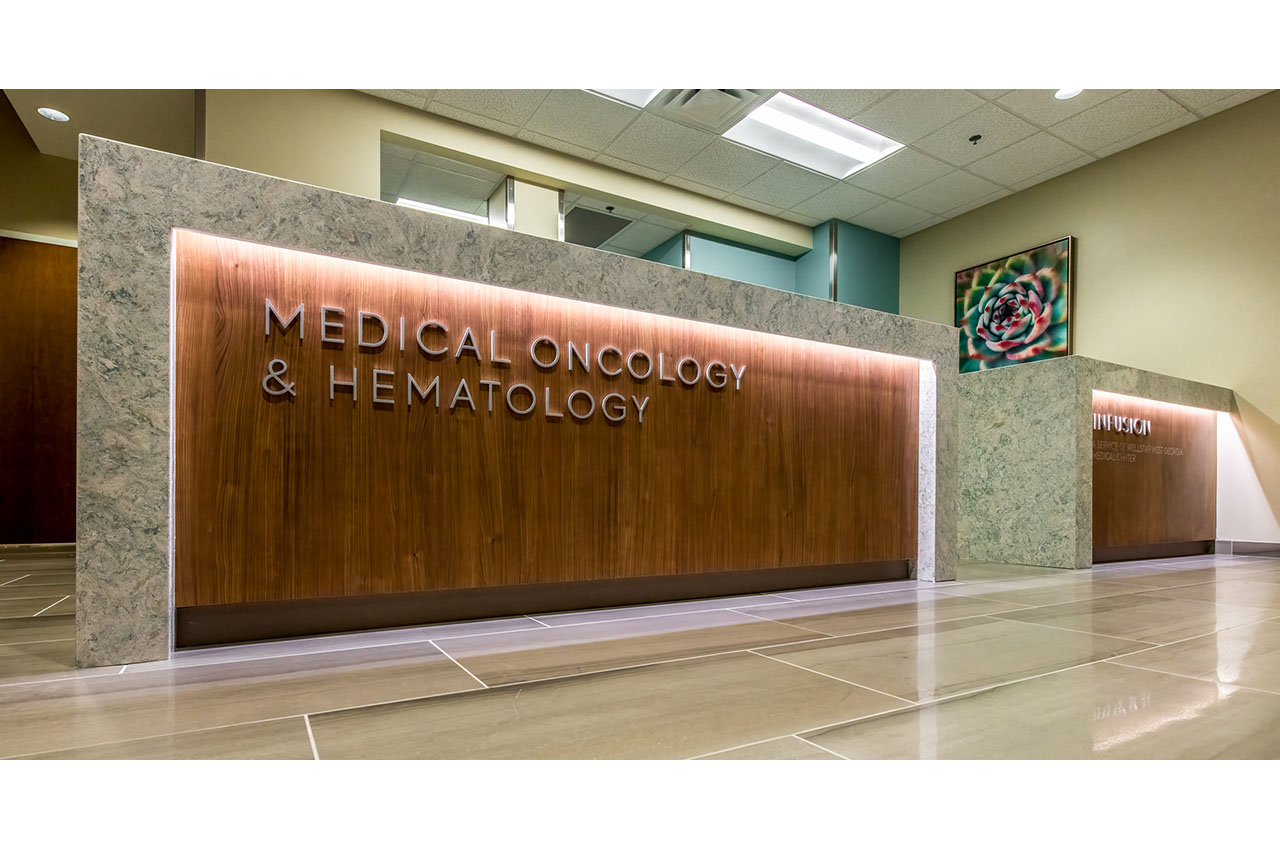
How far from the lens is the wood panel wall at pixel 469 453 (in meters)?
2.23

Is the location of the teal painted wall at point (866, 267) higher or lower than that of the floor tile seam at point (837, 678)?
higher

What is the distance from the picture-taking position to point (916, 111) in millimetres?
5980

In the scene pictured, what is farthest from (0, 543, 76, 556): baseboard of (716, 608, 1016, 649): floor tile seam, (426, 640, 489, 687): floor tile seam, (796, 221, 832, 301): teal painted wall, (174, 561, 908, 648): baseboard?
(796, 221, 832, 301): teal painted wall

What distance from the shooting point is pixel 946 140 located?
6473 millimetres

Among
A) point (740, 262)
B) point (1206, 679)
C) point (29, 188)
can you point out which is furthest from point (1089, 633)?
point (29, 188)

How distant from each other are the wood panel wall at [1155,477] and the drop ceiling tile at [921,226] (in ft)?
12.0

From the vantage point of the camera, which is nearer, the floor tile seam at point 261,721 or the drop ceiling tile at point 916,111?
the floor tile seam at point 261,721

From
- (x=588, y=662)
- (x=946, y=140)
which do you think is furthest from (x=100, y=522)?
(x=946, y=140)

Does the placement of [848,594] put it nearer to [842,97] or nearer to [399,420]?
[399,420]

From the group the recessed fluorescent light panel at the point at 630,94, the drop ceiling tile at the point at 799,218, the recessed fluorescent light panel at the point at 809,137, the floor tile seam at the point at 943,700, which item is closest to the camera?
the floor tile seam at the point at 943,700

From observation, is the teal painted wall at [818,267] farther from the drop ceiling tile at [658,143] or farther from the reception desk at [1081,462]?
the reception desk at [1081,462]

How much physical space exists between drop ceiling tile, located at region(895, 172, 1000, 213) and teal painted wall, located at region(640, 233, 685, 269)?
2.69 meters

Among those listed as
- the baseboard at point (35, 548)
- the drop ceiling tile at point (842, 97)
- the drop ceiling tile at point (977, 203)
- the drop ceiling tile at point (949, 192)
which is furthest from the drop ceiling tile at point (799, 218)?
the baseboard at point (35, 548)
